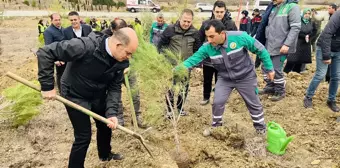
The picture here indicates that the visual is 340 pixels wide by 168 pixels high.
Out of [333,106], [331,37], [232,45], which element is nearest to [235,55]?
[232,45]

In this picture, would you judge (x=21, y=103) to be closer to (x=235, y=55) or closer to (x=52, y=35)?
(x=52, y=35)

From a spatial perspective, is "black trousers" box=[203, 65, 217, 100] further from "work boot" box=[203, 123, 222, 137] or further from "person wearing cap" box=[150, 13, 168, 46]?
"person wearing cap" box=[150, 13, 168, 46]

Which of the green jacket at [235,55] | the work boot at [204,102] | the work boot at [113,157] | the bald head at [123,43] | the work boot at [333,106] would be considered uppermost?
the bald head at [123,43]

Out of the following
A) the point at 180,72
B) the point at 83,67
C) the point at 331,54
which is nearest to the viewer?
the point at 83,67

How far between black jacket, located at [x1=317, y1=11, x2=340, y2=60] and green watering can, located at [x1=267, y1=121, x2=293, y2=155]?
4.40 feet

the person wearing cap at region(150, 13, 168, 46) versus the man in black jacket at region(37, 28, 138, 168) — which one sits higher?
the person wearing cap at region(150, 13, 168, 46)

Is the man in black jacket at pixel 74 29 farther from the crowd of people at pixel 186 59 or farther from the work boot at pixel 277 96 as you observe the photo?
the work boot at pixel 277 96

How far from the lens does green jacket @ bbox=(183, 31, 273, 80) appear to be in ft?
11.3

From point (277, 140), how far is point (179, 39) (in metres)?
1.74

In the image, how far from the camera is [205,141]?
3750mm

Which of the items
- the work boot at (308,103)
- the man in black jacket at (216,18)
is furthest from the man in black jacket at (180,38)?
the work boot at (308,103)

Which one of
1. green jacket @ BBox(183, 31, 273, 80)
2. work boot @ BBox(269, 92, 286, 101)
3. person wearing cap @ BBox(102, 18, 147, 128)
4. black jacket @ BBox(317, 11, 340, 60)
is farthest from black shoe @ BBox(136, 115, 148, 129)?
black jacket @ BBox(317, 11, 340, 60)

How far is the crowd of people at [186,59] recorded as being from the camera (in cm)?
258

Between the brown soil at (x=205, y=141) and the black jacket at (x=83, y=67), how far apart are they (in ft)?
3.20
